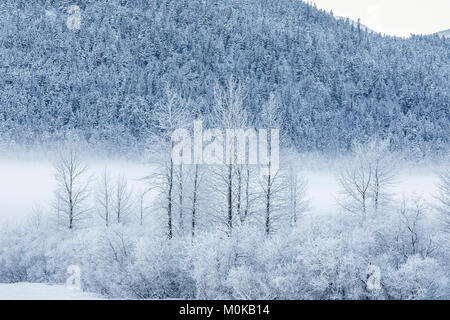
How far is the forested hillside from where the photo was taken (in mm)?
142000

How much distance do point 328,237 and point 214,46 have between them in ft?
567

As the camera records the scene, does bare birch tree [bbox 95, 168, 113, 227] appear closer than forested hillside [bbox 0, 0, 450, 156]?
Yes

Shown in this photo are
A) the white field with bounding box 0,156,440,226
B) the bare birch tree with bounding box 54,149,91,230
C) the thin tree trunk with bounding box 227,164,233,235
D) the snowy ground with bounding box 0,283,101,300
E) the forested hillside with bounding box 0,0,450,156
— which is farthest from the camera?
the forested hillside with bounding box 0,0,450,156

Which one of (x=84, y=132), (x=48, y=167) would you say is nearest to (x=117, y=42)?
(x=84, y=132)

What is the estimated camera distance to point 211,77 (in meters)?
167

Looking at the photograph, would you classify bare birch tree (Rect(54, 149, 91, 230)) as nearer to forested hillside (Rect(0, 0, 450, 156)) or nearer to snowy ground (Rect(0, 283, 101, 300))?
snowy ground (Rect(0, 283, 101, 300))

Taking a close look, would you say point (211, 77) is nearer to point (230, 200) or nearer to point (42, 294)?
point (230, 200)

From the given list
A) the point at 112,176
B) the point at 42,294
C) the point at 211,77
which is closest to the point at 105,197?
the point at 42,294

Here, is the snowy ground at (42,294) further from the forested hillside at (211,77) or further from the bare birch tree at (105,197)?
the forested hillside at (211,77)

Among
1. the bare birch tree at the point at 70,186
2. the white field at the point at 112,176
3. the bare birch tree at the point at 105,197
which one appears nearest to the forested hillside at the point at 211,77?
the white field at the point at 112,176

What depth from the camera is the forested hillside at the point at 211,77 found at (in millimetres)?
142000

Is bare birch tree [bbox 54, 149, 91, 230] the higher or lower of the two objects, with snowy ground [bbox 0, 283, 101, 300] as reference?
higher

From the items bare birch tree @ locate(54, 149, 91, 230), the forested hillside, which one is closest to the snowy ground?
bare birch tree @ locate(54, 149, 91, 230)

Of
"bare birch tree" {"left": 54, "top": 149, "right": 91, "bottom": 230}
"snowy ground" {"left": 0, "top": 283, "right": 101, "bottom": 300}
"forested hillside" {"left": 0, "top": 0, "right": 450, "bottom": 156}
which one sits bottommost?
"snowy ground" {"left": 0, "top": 283, "right": 101, "bottom": 300}
